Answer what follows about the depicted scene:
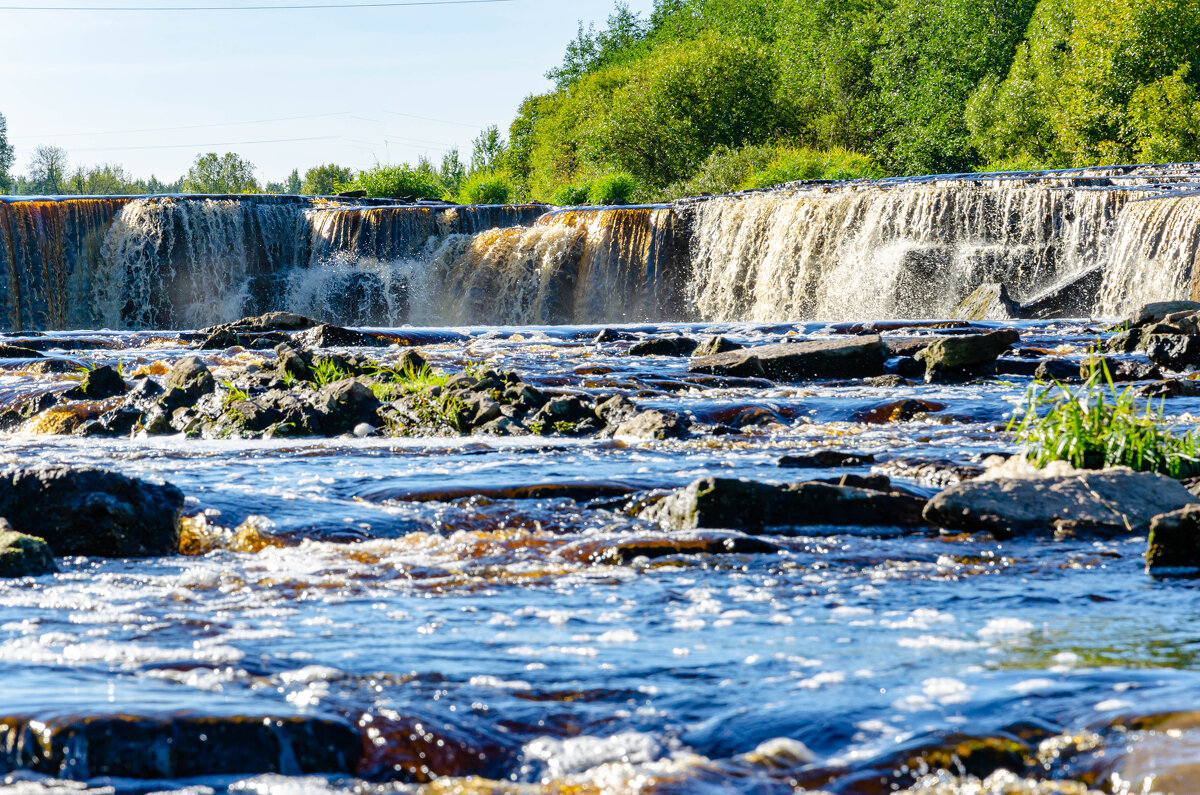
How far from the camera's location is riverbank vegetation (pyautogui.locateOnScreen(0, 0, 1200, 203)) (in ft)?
134

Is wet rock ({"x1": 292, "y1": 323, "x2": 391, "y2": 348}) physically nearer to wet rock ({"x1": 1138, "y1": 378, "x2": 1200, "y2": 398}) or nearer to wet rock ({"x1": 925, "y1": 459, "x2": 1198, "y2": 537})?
wet rock ({"x1": 1138, "y1": 378, "x2": 1200, "y2": 398})

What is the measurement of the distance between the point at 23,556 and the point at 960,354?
1158 cm

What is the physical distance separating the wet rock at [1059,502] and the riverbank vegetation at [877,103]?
35.5m

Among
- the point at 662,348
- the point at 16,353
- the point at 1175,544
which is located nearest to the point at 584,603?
the point at 1175,544

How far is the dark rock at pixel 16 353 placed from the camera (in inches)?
733

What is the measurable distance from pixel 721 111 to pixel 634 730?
174 feet

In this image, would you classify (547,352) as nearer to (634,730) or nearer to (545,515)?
(545,515)

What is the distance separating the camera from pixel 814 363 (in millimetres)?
15422

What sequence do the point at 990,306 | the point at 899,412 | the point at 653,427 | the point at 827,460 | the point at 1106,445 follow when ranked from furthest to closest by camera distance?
the point at 990,306, the point at 899,412, the point at 653,427, the point at 827,460, the point at 1106,445

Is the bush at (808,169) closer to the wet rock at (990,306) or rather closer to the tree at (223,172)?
the wet rock at (990,306)

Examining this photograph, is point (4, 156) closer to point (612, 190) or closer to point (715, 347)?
point (612, 190)

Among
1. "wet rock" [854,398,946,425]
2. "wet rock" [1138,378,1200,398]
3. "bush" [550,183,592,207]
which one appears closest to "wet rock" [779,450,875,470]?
"wet rock" [854,398,946,425]

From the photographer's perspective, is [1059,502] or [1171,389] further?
[1171,389]

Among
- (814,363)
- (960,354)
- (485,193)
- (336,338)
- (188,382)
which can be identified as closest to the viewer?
(188,382)
